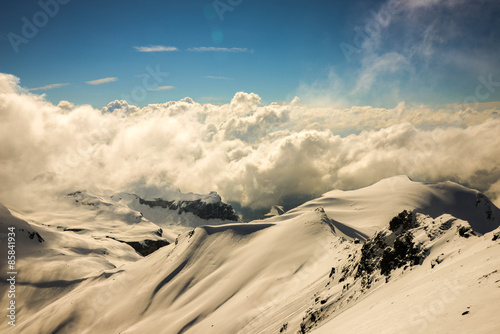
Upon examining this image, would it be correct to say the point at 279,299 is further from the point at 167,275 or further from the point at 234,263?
the point at 167,275

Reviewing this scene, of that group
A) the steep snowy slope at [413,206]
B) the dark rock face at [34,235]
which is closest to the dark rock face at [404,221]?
the steep snowy slope at [413,206]

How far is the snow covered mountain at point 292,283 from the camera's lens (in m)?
18.7

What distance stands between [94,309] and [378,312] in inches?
2969

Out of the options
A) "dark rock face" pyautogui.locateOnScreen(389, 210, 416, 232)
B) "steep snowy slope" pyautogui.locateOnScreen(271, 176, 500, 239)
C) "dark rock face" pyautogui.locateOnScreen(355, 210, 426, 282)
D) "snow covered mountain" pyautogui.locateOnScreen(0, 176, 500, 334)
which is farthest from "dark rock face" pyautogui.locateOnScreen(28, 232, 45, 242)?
"dark rock face" pyautogui.locateOnScreen(389, 210, 416, 232)

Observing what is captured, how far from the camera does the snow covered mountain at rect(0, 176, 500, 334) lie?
1870 cm

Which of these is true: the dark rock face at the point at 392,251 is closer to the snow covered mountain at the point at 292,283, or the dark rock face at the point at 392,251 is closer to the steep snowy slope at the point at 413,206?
the snow covered mountain at the point at 292,283

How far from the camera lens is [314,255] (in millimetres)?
55281

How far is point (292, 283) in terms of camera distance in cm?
4753

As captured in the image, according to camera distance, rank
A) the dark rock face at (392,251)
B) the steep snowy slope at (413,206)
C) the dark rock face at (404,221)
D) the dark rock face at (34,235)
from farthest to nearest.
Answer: the steep snowy slope at (413,206), the dark rock face at (34,235), the dark rock face at (404,221), the dark rock face at (392,251)

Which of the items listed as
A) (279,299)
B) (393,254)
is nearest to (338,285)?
(393,254)

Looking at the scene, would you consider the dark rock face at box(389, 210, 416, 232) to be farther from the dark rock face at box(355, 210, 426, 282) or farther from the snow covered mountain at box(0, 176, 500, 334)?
the snow covered mountain at box(0, 176, 500, 334)

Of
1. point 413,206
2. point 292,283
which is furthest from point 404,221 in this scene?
point 413,206

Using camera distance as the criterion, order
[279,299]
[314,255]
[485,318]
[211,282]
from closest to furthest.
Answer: [485,318]
[279,299]
[314,255]
[211,282]

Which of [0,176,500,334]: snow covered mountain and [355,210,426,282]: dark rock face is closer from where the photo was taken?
[0,176,500,334]: snow covered mountain
